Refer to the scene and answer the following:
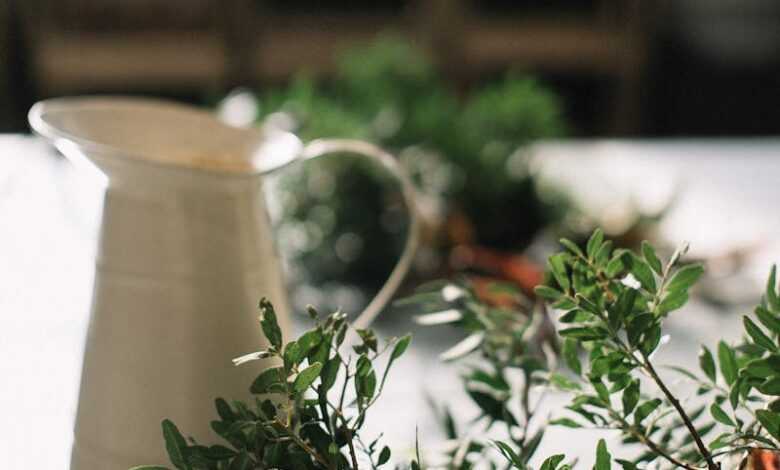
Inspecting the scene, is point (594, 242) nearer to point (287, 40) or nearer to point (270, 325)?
point (270, 325)

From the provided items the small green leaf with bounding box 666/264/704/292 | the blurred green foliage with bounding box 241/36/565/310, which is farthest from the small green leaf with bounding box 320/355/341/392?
the blurred green foliage with bounding box 241/36/565/310

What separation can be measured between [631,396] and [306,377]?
10cm

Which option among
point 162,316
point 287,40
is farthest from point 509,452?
point 287,40

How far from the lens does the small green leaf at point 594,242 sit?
304mm

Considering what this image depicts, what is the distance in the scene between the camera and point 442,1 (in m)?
3.03

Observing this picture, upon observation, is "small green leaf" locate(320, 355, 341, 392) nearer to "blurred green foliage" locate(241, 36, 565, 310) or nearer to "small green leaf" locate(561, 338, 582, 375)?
"small green leaf" locate(561, 338, 582, 375)

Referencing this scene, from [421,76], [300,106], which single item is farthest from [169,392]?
[421,76]

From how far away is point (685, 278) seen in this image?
0.31m

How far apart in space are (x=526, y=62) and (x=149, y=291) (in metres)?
2.79

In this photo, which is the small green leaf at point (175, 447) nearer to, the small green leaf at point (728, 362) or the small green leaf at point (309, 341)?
the small green leaf at point (309, 341)

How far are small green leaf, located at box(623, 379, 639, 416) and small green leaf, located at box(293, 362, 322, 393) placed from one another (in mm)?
96

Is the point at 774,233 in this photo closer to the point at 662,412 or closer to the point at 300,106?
the point at 300,106

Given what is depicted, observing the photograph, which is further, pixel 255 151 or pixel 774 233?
pixel 774 233

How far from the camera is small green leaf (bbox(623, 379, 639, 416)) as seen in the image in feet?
1.06
